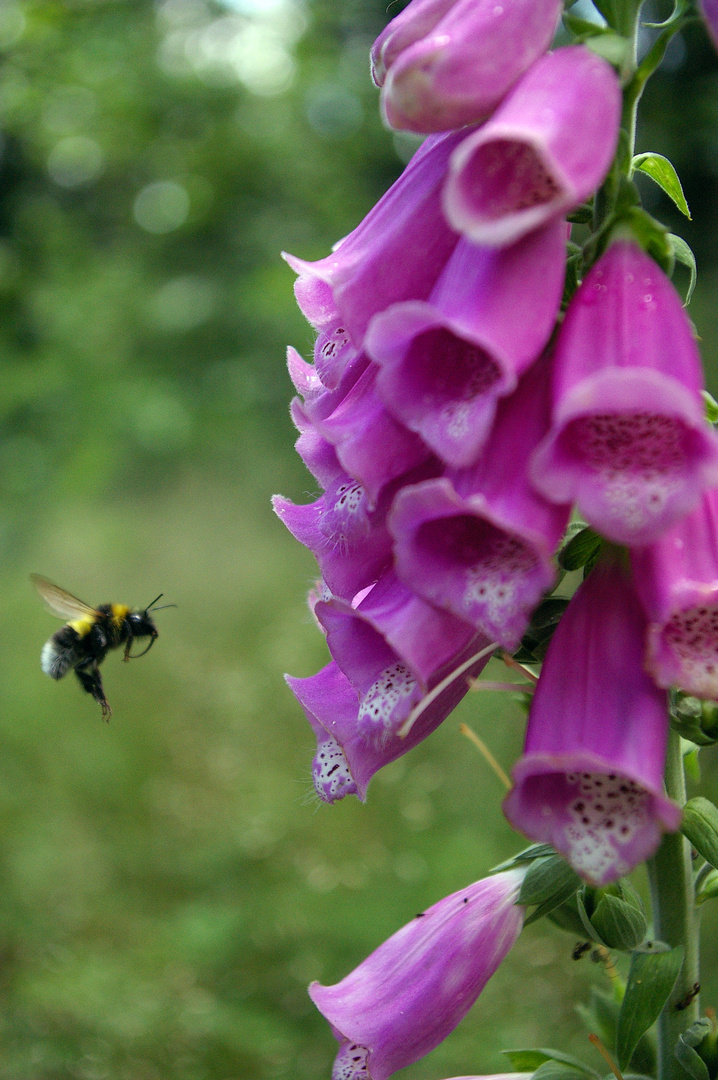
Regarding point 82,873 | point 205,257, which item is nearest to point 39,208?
point 205,257

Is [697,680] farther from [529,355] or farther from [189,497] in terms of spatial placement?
[189,497]

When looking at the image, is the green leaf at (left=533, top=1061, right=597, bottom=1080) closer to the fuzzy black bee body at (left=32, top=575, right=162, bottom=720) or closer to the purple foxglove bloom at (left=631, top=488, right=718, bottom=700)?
the purple foxglove bloom at (left=631, top=488, right=718, bottom=700)

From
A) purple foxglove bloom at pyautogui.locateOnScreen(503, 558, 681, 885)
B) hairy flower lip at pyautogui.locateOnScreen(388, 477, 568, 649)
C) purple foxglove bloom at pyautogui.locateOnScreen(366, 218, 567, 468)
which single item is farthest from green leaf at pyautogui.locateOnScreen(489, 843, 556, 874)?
purple foxglove bloom at pyautogui.locateOnScreen(366, 218, 567, 468)

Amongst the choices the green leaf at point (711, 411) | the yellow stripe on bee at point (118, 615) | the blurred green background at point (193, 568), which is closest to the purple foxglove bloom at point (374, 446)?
the green leaf at point (711, 411)

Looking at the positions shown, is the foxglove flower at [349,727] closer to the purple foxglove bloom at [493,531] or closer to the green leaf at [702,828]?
the purple foxglove bloom at [493,531]

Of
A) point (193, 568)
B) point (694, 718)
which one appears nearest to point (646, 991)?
point (694, 718)
